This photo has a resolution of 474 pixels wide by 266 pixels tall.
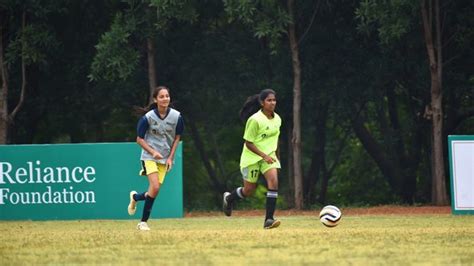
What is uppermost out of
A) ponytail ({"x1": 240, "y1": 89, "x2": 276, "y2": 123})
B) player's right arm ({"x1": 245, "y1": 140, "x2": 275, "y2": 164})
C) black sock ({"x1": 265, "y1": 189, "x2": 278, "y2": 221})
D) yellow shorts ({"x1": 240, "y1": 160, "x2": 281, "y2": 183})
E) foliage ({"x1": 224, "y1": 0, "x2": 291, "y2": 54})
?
foliage ({"x1": 224, "y1": 0, "x2": 291, "y2": 54})

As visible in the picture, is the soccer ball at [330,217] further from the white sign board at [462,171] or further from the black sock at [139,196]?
the white sign board at [462,171]

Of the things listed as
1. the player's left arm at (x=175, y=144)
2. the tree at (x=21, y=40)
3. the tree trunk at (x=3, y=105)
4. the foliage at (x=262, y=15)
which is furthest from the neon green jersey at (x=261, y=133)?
the tree trunk at (x=3, y=105)

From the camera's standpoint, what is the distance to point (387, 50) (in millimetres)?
30344

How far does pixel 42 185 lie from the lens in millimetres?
23203

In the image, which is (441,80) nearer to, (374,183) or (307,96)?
(307,96)

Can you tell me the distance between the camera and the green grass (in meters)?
11.4

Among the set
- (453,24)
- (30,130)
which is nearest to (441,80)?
(453,24)

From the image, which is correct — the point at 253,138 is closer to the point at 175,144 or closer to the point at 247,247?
the point at 175,144

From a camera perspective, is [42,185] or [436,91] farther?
[436,91]

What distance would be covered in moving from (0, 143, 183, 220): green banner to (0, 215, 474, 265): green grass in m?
6.35

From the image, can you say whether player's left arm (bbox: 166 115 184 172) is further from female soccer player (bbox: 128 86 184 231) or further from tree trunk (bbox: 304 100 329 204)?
tree trunk (bbox: 304 100 329 204)

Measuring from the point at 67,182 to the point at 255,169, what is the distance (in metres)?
7.61

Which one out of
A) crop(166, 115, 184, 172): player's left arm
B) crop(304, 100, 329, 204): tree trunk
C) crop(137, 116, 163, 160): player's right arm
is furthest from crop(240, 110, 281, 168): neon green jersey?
crop(304, 100, 329, 204): tree trunk

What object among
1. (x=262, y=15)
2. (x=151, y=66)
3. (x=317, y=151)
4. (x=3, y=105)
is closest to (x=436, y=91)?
(x=262, y=15)
